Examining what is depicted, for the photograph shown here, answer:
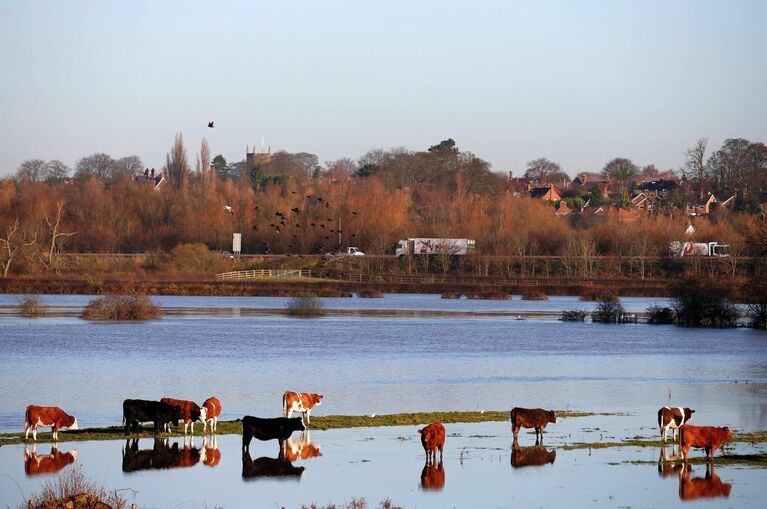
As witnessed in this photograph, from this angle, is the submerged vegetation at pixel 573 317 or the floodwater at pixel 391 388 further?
the submerged vegetation at pixel 573 317

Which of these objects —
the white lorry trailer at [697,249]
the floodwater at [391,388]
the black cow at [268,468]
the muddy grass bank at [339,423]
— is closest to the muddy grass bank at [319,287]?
the white lorry trailer at [697,249]

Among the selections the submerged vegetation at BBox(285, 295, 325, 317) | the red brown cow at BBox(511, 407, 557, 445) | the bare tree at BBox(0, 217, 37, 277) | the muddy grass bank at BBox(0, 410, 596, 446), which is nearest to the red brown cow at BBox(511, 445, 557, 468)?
the red brown cow at BBox(511, 407, 557, 445)

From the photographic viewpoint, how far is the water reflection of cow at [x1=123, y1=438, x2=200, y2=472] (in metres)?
18.3

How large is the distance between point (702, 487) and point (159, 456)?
9.05 meters

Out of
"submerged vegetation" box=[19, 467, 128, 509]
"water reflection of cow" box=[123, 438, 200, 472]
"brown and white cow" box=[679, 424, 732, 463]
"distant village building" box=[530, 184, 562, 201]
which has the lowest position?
"water reflection of cow" box=[123, 438, 200, 472]

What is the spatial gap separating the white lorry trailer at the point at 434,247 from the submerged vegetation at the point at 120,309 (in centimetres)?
4377

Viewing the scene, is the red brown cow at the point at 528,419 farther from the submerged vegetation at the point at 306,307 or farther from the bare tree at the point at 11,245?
the bare tree at the point at 11,245

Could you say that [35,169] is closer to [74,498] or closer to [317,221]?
[317,221]

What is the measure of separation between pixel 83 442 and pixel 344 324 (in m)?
36.8

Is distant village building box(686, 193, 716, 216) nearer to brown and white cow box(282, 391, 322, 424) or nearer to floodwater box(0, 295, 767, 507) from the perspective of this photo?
floodwater box(0, 295, 767, 507)

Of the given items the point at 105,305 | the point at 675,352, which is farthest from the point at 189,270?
the point at 675,352

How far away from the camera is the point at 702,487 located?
1709cm

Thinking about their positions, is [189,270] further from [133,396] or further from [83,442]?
[83,442]

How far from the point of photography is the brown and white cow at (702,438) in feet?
61.3
